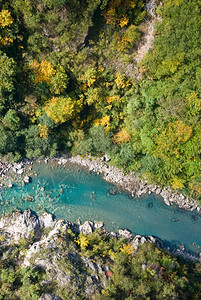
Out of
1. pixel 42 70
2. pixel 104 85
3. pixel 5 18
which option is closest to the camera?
pixel 5 18

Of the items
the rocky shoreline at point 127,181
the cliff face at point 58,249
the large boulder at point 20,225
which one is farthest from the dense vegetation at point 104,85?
the cliff face at point 58,249

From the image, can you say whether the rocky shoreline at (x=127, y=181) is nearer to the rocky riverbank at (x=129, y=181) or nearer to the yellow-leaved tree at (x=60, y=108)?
the rocky riverbank at (x=129, y=181)

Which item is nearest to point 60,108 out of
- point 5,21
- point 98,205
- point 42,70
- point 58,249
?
point 42,70

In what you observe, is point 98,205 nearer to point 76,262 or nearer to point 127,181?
point 127,181

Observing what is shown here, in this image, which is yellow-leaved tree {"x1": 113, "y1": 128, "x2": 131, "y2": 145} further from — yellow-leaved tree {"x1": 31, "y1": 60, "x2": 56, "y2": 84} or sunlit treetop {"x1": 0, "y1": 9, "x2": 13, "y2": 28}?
sunlit treetop {"x1": 0, "y1": 9, "x2": 13, "y2": 28}

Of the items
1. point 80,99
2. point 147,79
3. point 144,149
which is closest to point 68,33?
point 80,99

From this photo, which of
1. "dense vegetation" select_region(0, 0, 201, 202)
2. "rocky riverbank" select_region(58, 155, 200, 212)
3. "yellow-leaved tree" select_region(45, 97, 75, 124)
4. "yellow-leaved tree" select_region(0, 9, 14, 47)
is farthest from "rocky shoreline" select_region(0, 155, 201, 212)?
"yellow-leaved tree" select_region(0, 9, 14, 47)
